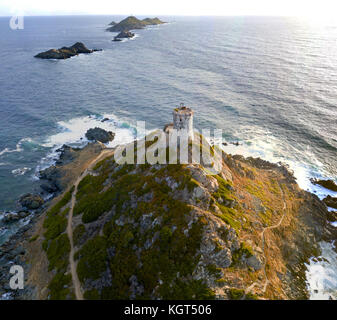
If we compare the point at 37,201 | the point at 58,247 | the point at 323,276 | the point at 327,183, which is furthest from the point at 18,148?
the point at 327,183

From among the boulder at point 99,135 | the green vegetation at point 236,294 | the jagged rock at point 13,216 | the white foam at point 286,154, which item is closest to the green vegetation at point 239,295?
the green vegetation at point 236,294

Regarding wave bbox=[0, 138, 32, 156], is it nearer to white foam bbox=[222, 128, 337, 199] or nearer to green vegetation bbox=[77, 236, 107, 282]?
green vegetation bbox=[77, 236, 107, 282]

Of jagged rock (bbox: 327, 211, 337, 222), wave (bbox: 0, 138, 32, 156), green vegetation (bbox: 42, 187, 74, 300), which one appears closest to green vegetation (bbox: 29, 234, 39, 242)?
green vegetation (bbox: 42, 187, 74, 300)

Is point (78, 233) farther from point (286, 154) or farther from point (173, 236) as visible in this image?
point (286, 154)

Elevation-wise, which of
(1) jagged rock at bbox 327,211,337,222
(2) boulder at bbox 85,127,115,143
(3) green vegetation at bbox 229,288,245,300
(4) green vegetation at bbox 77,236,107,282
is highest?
(3) green vegetation at bbox 229,288,245,300

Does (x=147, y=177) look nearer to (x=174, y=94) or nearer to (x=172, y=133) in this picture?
(x=172, y=133)

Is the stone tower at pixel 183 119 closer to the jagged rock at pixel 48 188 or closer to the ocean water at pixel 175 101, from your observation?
the ocean water at pixel 175 101
